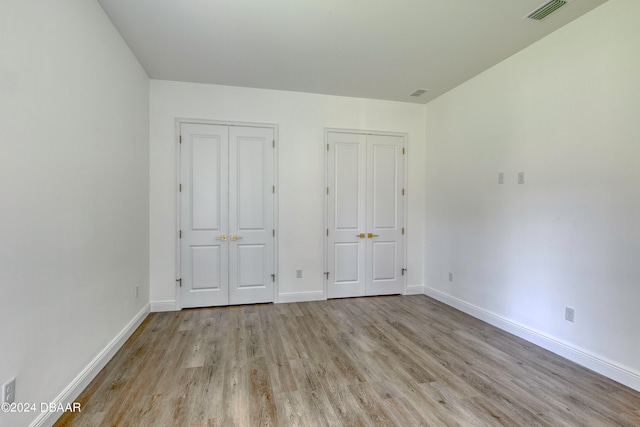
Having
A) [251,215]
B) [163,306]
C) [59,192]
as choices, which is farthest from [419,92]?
[163,306]

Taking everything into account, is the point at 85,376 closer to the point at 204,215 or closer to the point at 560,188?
the point at 204,215

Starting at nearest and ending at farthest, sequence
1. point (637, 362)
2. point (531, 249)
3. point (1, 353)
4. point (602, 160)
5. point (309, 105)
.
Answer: point (1, 353) → point (637, 362) → point (602, 160) → point (531, 249) → point (309, 105)

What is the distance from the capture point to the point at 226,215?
3.69 meters

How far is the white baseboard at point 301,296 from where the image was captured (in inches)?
152

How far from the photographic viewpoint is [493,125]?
10.5 ft

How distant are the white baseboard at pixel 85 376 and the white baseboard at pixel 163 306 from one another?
54cm

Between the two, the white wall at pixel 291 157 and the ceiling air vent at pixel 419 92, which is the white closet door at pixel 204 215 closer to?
the white wall at pixel 291 157

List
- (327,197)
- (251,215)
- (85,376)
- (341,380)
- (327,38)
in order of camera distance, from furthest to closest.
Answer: (327,197) < (251,215) < (327,38) < (341,380) < (85,376)

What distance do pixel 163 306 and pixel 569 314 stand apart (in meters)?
4.19

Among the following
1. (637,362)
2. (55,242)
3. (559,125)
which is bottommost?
(637,362)

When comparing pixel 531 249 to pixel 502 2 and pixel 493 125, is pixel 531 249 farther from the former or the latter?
pixel 502 2

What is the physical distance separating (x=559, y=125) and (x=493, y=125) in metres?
0.70

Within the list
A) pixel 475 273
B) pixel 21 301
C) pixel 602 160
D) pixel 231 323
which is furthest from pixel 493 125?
pixel 21 301

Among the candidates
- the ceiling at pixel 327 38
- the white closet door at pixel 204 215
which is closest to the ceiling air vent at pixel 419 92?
the ceiling at pixel 327 38
